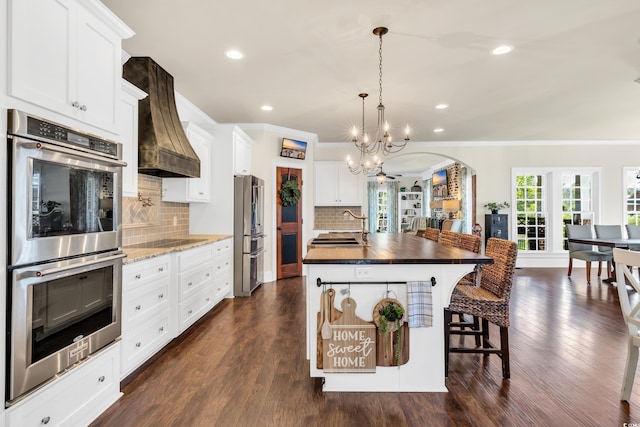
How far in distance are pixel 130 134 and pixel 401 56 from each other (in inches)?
101

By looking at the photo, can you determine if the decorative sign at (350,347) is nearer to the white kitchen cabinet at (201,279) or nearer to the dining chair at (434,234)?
the white kitchen cabinet at (201,279)

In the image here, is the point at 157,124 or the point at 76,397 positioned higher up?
the point at 157,124

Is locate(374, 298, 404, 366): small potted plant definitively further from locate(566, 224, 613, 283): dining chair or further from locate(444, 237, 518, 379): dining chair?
locate(566, 224, 613, 283): dining chair

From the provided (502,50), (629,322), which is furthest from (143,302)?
(502,50)

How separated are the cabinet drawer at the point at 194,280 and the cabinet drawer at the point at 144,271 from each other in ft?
1.10

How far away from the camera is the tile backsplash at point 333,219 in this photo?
7.07 m

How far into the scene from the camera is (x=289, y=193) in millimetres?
5961

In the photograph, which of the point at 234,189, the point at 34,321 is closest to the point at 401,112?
the point at 234,189

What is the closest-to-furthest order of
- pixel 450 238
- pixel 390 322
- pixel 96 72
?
pixel 96 72 → pixel 390 322 → pixel 450 238

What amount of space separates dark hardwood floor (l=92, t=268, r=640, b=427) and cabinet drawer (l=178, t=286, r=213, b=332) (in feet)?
0.40

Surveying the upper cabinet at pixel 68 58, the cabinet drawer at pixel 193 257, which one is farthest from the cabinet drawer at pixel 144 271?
the upper cabinet at pixel 68 58

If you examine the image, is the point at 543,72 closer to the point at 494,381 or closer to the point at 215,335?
the point at 494,381

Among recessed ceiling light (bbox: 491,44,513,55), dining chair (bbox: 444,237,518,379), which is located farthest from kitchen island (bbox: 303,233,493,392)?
recessed ceiling light (bbox: 491,44,513,55)

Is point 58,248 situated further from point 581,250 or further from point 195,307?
point 581,250
